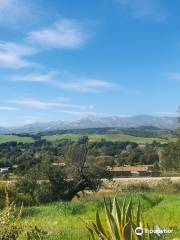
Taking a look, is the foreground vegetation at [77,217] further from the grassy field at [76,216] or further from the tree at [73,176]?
the tree at [73,176]

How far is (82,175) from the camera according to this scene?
45.5 metres

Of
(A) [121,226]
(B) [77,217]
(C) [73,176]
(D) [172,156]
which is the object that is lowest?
(C) [73,176]

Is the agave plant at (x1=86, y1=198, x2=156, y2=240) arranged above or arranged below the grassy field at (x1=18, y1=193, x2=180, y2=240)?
above

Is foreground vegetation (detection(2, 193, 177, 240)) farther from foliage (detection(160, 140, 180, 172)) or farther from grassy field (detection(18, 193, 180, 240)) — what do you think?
foliage (detection(160, 140, 180, 172))

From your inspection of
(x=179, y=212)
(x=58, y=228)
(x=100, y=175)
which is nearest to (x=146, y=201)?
(x=179, y=212)

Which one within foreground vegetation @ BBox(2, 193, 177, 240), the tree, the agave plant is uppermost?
the agave plant

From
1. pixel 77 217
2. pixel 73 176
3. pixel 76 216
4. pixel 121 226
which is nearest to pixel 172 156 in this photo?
pixel 73 176

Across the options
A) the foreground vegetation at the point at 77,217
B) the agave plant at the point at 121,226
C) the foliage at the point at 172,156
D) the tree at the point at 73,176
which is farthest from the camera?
the foliage at the point at 172,156

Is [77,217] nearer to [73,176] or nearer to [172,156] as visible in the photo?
[73,176]

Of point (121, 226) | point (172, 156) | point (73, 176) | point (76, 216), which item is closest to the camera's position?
point (121, 226)

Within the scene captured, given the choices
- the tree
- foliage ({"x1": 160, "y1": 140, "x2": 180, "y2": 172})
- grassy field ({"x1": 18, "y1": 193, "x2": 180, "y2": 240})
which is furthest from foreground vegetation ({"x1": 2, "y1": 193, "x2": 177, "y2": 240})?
foliage ({"x1": 160, "y1": 140, "x2": 180, "y2": 172})

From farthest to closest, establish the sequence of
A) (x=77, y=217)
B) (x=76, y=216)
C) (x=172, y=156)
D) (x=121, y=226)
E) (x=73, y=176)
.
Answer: (x=172, y=156)
(x=73, y=176)
(x=76, y=216)
(x=77, y=217)
(x=121, y=226)

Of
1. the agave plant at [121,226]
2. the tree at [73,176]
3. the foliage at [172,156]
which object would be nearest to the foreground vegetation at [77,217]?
the agave plant at [121,226]

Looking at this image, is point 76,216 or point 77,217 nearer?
point 77,217
